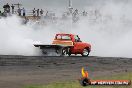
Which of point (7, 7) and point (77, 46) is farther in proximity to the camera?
point (7, 7)

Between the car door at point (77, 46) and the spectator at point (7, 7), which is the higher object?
the spectator at point (7, 7)

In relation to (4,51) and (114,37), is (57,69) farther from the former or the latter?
(114,37)

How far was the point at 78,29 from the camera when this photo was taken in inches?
2188

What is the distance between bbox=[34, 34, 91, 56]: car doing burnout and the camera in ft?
106

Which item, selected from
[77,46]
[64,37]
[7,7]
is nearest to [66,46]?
[77,46]

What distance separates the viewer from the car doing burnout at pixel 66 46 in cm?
3219

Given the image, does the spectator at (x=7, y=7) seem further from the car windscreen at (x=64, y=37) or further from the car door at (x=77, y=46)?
the car door at (x=77, y=46)

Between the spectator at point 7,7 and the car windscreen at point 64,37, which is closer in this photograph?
the car windscreen at point 64,37

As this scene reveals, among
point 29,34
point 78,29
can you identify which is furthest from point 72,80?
point 78,29

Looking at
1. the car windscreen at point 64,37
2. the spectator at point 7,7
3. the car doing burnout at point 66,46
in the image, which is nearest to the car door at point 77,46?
the car doing burnout at point 66,46

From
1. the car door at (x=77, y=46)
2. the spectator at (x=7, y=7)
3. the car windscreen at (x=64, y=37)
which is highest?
the spectator at (x=7, y=7)

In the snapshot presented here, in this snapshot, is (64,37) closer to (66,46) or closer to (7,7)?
(66,46)

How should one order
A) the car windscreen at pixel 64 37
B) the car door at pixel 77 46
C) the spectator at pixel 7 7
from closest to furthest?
the car door at pixel 77 46
the car windscreen at pixel 64 37
the spectator at pixel 7 7

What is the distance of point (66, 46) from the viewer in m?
32.8
